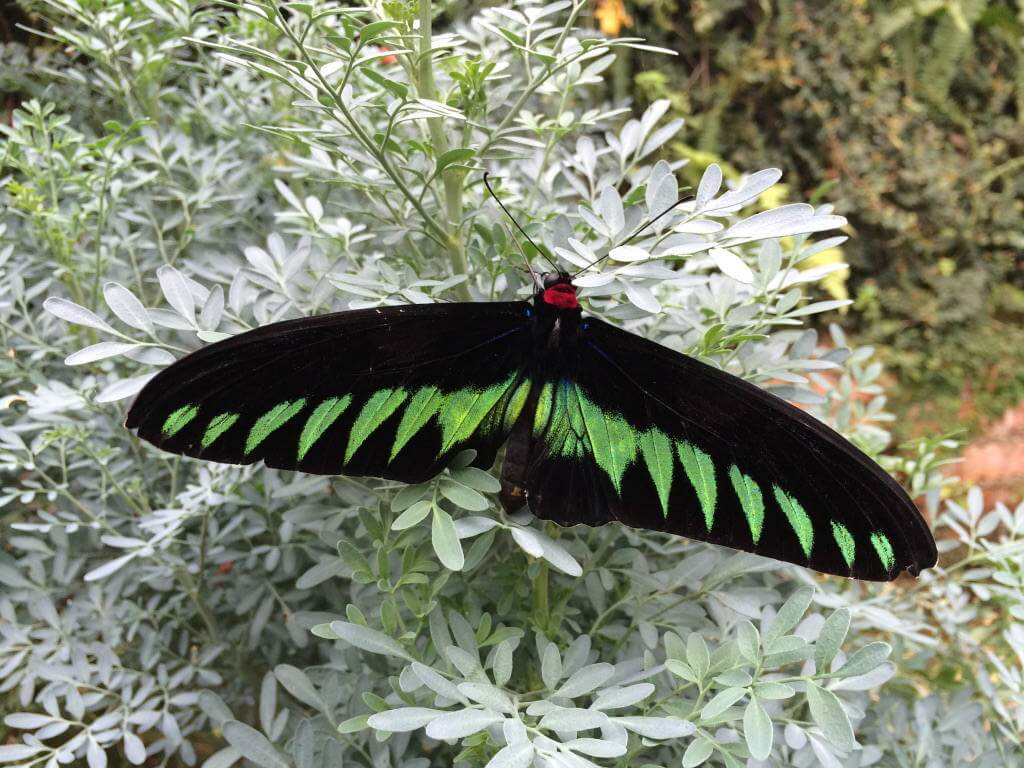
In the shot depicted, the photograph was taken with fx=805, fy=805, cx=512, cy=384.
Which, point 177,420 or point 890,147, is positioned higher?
point 177,420

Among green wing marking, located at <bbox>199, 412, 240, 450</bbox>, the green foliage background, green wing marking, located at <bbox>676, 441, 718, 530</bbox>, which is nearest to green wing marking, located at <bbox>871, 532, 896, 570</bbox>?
green wing marking, located at <bbox>676, 441, 718, 530</bbox>

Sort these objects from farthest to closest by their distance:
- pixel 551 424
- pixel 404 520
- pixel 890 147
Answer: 1. pixel 890 147
2. pixel 551 424
3. pixel 404 520

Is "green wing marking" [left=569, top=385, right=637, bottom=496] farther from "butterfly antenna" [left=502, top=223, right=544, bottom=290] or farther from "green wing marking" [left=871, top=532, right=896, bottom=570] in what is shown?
"green wing marking" [left=871, top=532, right=896, bottom=570]

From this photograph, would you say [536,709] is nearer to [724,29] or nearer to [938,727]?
[938,727]

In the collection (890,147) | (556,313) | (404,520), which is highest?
(556,313)

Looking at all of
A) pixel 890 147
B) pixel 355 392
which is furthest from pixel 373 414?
pixel 890 147

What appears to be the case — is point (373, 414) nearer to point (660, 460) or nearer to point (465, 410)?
point (465, 410)

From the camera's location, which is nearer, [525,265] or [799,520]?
[799,520]

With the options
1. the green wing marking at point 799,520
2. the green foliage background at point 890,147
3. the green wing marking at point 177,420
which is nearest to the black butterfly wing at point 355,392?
the green wing marking at point 177,420
